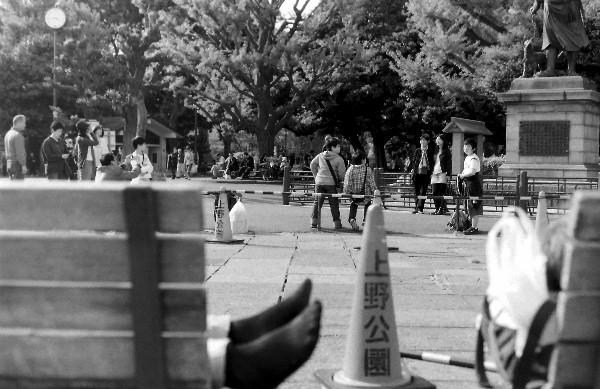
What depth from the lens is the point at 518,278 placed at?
114 inches

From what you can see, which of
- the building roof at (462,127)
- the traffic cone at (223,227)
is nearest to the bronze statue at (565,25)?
the building roof at (462,127)

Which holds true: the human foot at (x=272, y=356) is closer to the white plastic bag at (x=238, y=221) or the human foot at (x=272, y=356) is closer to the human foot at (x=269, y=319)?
the human foot at (x=269, y=319)

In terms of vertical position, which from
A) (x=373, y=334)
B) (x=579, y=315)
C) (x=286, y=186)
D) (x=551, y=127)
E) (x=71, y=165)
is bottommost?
(x=373, y=334)

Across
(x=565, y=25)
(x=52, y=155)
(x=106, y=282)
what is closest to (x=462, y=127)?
(x=565, y=25)

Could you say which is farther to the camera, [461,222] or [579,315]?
[461,222]

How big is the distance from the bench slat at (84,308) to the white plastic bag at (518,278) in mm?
1097

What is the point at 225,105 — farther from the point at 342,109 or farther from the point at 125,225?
the point at 125,225

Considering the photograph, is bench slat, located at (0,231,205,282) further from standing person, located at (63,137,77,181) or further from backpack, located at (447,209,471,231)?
standing person, located at (63,137,77,181)

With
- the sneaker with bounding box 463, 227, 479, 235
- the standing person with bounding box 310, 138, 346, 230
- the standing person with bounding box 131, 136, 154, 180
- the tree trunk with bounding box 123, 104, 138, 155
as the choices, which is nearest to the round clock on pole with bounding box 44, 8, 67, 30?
the standing person with bounding box 310, 138, 346, 230

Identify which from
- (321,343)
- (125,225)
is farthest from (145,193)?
(321,343)

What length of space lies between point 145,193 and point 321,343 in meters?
3.38

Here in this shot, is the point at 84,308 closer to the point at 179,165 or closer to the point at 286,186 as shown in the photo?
the point at 286,186

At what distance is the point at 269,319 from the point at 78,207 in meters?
1.18

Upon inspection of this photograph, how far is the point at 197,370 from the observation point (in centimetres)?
254
